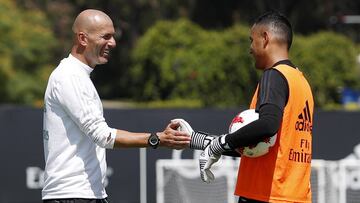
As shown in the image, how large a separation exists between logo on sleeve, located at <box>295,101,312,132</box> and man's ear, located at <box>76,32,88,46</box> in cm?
129

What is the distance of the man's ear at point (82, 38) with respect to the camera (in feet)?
18.2

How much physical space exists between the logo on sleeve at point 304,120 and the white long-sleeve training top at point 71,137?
41.4 inches

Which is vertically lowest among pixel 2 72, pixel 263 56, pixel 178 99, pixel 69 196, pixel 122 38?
pixel 69 196

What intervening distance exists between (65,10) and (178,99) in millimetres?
37958

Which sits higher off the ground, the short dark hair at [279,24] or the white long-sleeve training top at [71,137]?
the short dark hair at [279,24]

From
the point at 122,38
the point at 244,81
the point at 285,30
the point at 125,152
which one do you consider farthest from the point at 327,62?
the point at 122,38

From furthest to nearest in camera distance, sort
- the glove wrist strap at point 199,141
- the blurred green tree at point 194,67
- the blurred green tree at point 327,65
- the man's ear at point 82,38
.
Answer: the blurred green tree at point 327,65, the blurred green tree at point 194,67, the glove wrist strap at point 199,141, the man's ear at point 82,38

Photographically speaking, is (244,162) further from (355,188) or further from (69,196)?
(355,188)

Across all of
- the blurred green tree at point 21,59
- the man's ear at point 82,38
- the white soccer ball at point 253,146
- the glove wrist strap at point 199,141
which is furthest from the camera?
the blurred green tree at point 21,59

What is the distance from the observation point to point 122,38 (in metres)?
59.6

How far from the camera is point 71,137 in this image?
18.0 ft

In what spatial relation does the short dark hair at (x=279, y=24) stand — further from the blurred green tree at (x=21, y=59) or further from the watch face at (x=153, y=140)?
the blurred green tree at (x=21, y=59)

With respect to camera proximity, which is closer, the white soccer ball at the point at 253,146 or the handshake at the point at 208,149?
the white soccer ball at the point at 253,146

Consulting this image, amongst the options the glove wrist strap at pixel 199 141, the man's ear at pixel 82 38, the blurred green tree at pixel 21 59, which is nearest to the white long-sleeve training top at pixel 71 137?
the man's ear at pixel 82 38
